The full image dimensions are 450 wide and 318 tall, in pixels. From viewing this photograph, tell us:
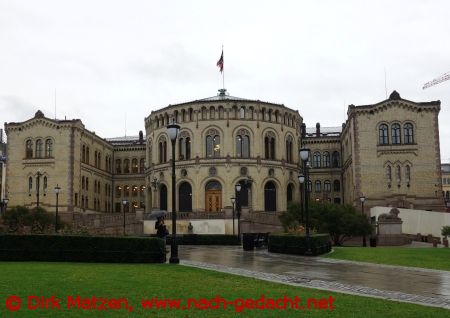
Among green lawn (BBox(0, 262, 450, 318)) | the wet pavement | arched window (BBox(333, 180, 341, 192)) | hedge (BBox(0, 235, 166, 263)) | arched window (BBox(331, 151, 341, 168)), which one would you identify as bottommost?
the wet pavement

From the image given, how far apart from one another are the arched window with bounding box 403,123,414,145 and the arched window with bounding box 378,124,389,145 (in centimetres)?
219

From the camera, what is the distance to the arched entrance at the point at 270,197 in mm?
69812

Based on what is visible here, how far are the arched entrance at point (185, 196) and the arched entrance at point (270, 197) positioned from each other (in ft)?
32.4

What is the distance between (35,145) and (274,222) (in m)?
35.7

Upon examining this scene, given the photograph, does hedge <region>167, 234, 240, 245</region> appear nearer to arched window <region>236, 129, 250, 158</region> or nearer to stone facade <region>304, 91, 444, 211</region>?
stone facade <region>304, 91, 444, 211</region>

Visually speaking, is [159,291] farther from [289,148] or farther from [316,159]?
[316,159]

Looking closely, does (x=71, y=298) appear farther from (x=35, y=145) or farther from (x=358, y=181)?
(x=35, y=145)

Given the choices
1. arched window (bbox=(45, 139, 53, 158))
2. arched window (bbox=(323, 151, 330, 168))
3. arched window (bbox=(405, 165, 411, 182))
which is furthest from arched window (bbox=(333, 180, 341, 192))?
arched window (bbox=(45, 139, 53, 158))

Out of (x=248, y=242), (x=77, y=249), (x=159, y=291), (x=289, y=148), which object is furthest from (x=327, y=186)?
(x=159, y=291)

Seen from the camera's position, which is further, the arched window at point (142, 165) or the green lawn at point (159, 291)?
the arched window at point (142, 165)

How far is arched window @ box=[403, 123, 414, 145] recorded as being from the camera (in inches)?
2557

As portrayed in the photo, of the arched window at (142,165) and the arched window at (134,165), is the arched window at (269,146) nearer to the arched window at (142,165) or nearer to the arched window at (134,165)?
the arched window at (142,165)

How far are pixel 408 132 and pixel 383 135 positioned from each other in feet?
9.85

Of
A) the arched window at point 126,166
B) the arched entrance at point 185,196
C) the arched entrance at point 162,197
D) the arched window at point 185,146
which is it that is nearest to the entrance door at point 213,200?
the arched entrance at point 185,196
